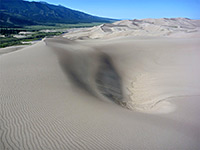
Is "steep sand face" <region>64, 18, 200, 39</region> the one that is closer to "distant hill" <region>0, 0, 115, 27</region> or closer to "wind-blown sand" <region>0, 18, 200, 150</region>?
"wind-blown sand" <region>0, 18, 200, 150</region>

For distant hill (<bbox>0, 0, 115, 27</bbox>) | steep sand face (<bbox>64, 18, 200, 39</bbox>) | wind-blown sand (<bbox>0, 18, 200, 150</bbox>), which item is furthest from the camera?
distant hill (<bbox>0, 0, 115, 27</bbox>)

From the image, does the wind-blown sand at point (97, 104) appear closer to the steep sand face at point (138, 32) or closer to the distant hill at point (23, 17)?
the steep sand face at point (138, 32)

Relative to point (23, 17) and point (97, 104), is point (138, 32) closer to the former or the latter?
point (97, 104)

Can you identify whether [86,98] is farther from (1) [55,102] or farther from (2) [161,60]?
(2) [161,60]

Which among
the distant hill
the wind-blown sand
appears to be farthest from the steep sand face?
the distant hill

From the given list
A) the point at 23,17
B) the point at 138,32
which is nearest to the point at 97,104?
the point at 138,32

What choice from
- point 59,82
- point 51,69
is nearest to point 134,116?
point 59,82

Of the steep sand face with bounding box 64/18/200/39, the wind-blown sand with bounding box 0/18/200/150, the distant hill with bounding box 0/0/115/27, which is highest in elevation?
the distant hill with bounding box 0/0/115/27

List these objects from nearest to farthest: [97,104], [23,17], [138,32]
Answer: [97,104], [138,32], [23,17]

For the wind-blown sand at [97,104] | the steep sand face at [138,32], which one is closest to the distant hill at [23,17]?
the steep sand face at [138,32]
